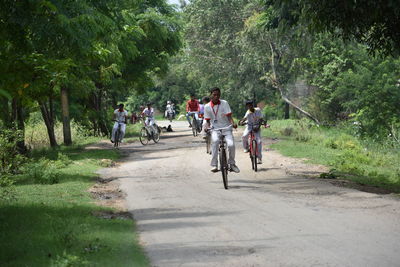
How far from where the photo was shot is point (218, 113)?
14805 millimetres

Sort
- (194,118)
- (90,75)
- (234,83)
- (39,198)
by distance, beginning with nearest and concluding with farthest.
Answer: (39,198) < (90,75) < (194,118) < (234,83)

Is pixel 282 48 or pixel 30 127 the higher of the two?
pixel 282 48

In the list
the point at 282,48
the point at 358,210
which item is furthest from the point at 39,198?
the point at 282,48

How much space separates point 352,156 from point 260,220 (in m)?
12.7

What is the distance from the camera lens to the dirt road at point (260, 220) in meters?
7.62

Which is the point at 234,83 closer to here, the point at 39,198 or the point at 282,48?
the point at 282,48

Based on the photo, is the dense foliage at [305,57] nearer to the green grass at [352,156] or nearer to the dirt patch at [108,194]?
the green grass at [352,156]

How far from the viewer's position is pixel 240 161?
20766 millimetres

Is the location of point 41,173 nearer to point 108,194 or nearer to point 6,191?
point 108,194

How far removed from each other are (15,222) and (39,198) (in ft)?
9.85

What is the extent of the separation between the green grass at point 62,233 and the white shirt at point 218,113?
342 cm

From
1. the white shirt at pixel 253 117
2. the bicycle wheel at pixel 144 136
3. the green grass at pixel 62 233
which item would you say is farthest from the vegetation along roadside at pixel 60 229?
the bicycle wheel at pixel 144 136

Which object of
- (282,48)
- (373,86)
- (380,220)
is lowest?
(380,220)

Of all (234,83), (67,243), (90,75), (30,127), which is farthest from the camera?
(234,83)
